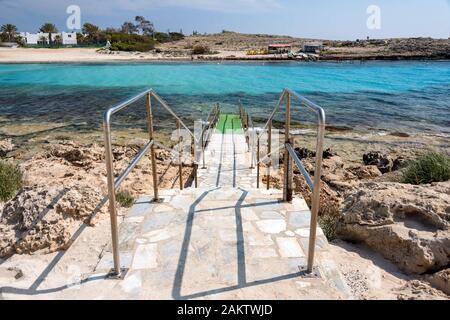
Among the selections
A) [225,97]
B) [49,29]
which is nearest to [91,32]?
[49,29]

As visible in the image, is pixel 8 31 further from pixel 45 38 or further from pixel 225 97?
pixel 225 97

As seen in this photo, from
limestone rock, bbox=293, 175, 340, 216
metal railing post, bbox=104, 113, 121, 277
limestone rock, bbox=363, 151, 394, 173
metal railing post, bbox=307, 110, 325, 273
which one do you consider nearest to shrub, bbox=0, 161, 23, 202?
metal railing post, bbox=104, 113, 121, 277

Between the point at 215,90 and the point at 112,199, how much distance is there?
2403 centimetres

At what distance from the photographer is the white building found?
3027 inches

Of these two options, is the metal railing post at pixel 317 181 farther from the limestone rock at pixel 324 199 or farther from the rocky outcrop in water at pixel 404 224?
the limestone rock at pixel 324 199

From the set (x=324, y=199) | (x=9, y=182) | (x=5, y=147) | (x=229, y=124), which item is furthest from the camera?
(x=229, y=124)

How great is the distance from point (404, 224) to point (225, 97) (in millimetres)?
20571

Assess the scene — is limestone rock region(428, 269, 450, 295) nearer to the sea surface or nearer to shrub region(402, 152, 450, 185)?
shrub region(402, 152, 450, 185)

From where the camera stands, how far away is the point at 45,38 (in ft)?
257

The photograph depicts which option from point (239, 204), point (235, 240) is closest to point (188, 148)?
point (239, 204)

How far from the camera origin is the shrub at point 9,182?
430 cm

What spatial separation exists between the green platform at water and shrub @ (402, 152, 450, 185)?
25.0ft
